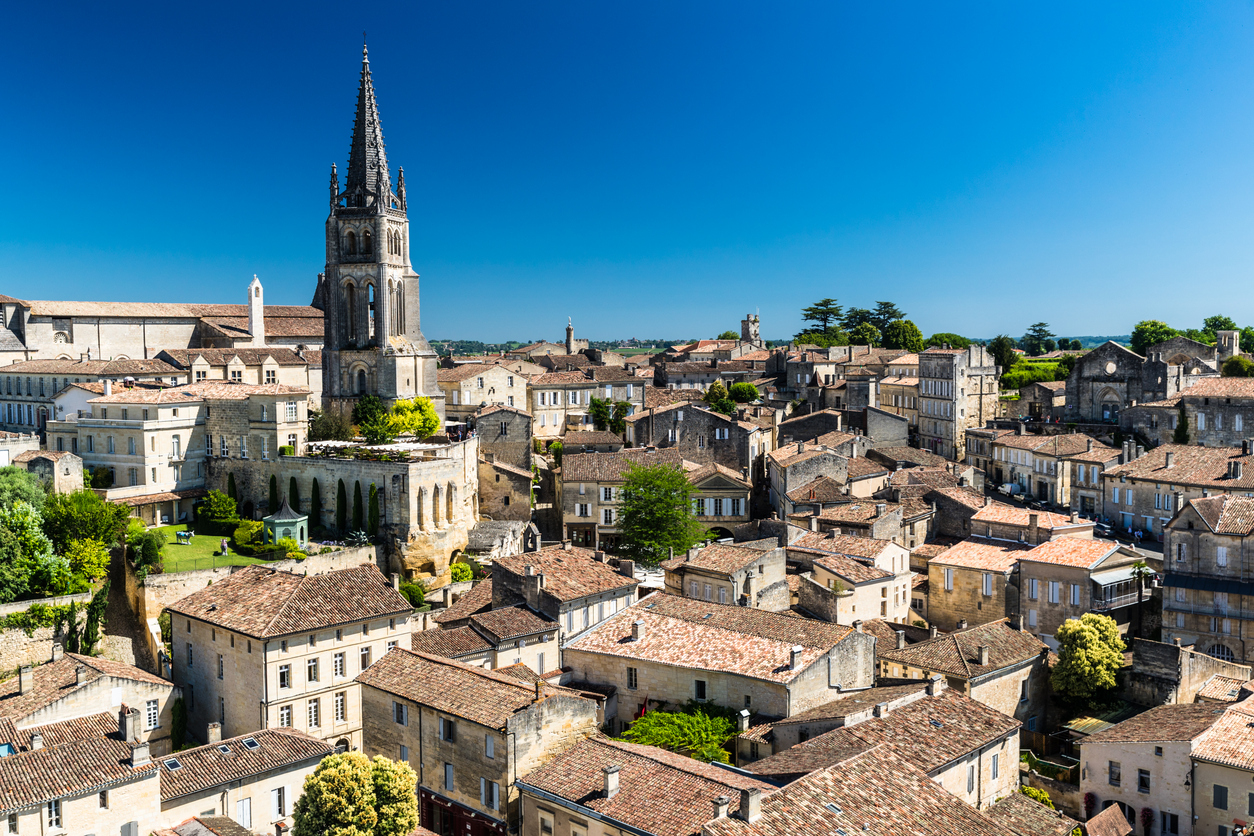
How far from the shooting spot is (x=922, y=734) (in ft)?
103

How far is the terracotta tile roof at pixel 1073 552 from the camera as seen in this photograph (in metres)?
46.2

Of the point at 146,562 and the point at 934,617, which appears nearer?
the point at 146,562

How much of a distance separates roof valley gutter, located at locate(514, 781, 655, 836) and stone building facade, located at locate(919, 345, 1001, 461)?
60.8 metres

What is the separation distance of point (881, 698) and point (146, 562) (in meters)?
30.9

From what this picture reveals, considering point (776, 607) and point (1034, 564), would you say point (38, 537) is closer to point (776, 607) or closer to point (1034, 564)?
point (776, 607)

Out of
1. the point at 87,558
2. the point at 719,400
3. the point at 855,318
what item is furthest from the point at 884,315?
the point at 87,558

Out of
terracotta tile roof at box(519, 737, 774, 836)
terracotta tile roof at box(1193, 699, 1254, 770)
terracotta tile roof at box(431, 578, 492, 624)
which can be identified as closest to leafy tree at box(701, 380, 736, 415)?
terracotta tile roof at box(431, 578, 492, 624)

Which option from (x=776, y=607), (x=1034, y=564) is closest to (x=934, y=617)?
(x=1034, y=564)

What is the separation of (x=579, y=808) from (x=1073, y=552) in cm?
2955

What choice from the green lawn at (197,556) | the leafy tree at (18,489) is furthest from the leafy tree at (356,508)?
the leafy tree at (18,489)

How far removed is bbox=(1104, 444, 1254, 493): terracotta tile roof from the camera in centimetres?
5503

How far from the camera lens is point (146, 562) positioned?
147ft

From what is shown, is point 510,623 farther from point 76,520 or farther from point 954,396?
point 954,396

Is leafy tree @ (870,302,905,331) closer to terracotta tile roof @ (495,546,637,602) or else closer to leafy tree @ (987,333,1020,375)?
leafy tree @ (987,333,1020,375)
